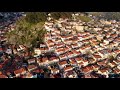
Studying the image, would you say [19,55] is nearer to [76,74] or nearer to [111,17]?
[76,74]

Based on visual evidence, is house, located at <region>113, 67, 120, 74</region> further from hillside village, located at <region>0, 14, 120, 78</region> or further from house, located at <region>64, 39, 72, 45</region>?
house, located at <region>64, 39, 72, 45</region>

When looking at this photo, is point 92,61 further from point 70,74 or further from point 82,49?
point 70,74

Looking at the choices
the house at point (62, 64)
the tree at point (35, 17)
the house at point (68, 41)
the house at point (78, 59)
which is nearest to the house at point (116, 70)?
the house at point (78, 59)

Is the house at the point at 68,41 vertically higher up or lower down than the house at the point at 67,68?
higher up

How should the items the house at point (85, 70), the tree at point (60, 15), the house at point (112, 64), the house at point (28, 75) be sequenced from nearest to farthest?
the house at point (28, 75) → the house at point (85, 70) → the house at point (112, 64) → the tree at point (60, 15)

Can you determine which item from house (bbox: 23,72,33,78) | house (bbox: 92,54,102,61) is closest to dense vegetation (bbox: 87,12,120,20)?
house (bbox: 92,54,102,61)

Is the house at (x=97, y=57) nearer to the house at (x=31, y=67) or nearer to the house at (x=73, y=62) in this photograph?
the house at (x=73, y=62)

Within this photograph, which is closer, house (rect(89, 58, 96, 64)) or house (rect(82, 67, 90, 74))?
house (rect(82, 67, 90, 74))

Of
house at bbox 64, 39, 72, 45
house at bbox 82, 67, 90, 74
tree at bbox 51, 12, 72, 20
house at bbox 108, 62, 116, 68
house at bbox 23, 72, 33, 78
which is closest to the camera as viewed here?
Answer: house at bbox 23, 72, 33, 78
